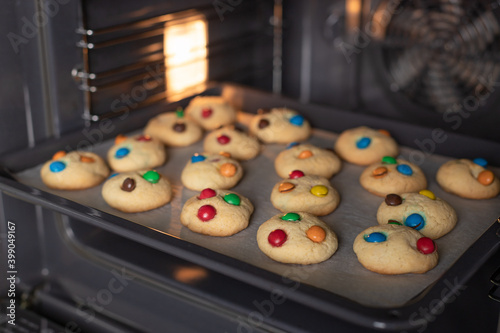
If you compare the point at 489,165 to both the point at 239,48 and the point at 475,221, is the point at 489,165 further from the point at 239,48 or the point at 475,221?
the point at 239,48

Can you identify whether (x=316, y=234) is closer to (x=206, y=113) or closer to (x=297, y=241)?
(x=297, y=241)

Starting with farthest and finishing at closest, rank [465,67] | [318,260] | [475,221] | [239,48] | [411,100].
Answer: [239,48]
[411,100]
[465,67]
[475,221]
[318,260]

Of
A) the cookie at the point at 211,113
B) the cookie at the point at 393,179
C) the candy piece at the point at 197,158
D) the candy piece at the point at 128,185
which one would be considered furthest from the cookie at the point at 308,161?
the candy piece at the point at 128,185

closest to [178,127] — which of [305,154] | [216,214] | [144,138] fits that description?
[144,138]

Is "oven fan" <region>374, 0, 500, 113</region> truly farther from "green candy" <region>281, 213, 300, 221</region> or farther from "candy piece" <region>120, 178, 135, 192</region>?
"candy piece" <region>120, 178, 135, 192</region>

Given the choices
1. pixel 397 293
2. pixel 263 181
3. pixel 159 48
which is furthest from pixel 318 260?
pixel 159 48

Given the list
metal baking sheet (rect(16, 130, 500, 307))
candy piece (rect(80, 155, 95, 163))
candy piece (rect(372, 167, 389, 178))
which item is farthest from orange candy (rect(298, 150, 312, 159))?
candy piece (rect(80, 155, 95, 163))
